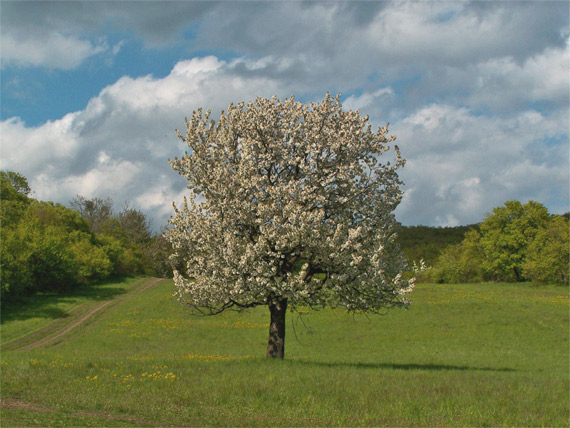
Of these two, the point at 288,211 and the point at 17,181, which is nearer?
the point at 288,211

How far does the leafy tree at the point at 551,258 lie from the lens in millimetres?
88500

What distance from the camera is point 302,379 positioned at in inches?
790

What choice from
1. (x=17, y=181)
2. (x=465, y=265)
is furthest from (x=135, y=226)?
(x=465, y=265)

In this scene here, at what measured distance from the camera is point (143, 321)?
194ft

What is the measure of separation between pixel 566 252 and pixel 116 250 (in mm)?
81931

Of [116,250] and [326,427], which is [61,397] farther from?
[116,250]

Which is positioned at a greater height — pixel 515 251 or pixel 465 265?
pixel 515 251

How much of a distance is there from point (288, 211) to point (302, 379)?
24.3 feet

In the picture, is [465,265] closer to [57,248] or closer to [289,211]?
[57,248]

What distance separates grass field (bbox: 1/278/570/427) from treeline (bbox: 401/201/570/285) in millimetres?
41115

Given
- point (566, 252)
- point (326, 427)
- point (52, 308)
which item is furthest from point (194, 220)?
point (566, 252)

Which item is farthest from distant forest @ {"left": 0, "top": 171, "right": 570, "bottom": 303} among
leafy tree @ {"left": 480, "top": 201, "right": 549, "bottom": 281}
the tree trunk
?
the tree trunk

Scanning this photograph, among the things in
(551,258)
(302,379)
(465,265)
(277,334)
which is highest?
(551,258)

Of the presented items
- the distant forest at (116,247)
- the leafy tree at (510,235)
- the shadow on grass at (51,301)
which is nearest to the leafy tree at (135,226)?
the distant forest at (116,247)
